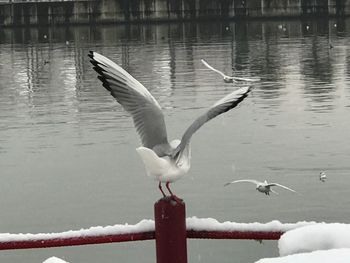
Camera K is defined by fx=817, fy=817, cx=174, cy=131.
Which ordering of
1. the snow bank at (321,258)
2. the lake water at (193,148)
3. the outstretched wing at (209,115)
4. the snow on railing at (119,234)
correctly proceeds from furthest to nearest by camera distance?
the lake water at (193,148) → the outstretched wing at (209,115) → the snow on railing at (119,234) → the snow bank at (321,258)

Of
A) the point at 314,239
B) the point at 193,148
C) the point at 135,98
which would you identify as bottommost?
the point at 193,148

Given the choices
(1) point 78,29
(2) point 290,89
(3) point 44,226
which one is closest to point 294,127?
(2) point 290,89

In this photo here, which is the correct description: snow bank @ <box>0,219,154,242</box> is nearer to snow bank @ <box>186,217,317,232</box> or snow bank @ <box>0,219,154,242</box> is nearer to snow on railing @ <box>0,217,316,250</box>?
snow on railing @ <box>0,217,316,250</box>

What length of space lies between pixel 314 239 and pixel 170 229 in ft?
Answer: 2.52

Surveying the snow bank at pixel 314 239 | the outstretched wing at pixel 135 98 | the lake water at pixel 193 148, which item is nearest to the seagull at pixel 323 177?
the lake water at pixel 193 148

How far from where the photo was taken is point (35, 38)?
7256 cm

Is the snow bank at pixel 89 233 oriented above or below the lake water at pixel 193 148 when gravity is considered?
above

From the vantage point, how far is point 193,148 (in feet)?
66.8

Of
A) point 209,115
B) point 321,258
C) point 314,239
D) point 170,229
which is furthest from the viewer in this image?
point 209,115

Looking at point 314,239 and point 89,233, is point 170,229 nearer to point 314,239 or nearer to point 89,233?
point 89,233

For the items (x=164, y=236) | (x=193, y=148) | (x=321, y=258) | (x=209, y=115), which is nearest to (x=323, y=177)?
(x=193, y=148)

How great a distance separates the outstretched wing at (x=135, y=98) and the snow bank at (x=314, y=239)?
1163 mm

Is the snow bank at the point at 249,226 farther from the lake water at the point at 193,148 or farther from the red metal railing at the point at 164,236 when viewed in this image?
the lake water at the point at 193,148

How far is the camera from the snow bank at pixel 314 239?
111 inches
